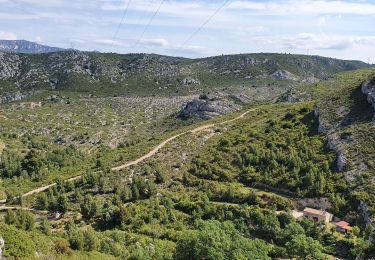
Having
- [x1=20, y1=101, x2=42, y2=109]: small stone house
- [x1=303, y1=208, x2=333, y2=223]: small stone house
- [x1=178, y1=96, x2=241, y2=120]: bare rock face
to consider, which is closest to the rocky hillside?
[x1=303, y1=208, x2=333, y2=223]: small stone house

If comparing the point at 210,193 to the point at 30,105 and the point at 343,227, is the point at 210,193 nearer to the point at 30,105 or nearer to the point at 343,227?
the point at 343,227

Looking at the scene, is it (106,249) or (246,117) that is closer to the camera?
(106,249)

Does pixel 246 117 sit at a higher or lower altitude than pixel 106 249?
higher

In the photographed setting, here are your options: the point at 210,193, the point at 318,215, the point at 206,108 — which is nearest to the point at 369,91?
the point at 318,215

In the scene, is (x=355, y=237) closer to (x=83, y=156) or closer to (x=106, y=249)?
(x=106, y=249)

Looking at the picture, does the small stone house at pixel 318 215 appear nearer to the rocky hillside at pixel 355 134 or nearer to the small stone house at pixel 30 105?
the rocky hillside at pixel 355 134

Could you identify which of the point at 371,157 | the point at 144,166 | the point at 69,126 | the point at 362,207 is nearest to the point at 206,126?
the point at 144,166
